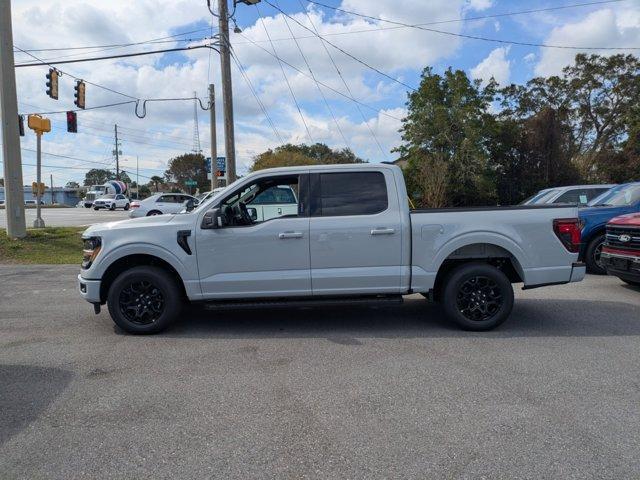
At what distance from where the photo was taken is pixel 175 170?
97875mm

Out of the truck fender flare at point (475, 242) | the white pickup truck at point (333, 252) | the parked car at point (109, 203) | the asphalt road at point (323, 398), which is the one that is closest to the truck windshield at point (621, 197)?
the asphalt road at point (323, 398)

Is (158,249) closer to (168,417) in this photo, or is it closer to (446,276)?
(168,417)

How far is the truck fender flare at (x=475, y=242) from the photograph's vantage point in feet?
19.4

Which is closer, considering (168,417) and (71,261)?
(168,417)

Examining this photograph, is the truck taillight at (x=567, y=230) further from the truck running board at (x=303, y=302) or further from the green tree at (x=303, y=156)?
the green tree at (x=303, y=156)

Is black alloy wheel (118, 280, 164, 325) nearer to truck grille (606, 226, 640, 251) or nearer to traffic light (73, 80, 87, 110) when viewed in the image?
truck grille (606, 226, 640, 251)

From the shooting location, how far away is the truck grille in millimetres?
7574

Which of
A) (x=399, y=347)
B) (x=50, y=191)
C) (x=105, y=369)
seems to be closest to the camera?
(x=105, y=369)

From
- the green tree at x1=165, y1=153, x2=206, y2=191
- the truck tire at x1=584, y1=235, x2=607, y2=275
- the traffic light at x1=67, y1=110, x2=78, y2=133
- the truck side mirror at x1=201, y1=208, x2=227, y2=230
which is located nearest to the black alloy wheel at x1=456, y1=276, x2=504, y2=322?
the truck side mirror at x1=201, y1=208, x2=227, y2=230

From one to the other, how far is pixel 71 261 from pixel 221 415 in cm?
1019

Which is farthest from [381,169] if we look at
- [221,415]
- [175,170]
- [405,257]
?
[175,170]

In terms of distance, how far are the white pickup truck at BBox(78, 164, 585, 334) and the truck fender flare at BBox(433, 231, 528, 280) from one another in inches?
0.5

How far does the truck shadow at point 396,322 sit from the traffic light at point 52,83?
1673 cm

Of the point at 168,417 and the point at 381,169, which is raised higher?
the point at 381,169
